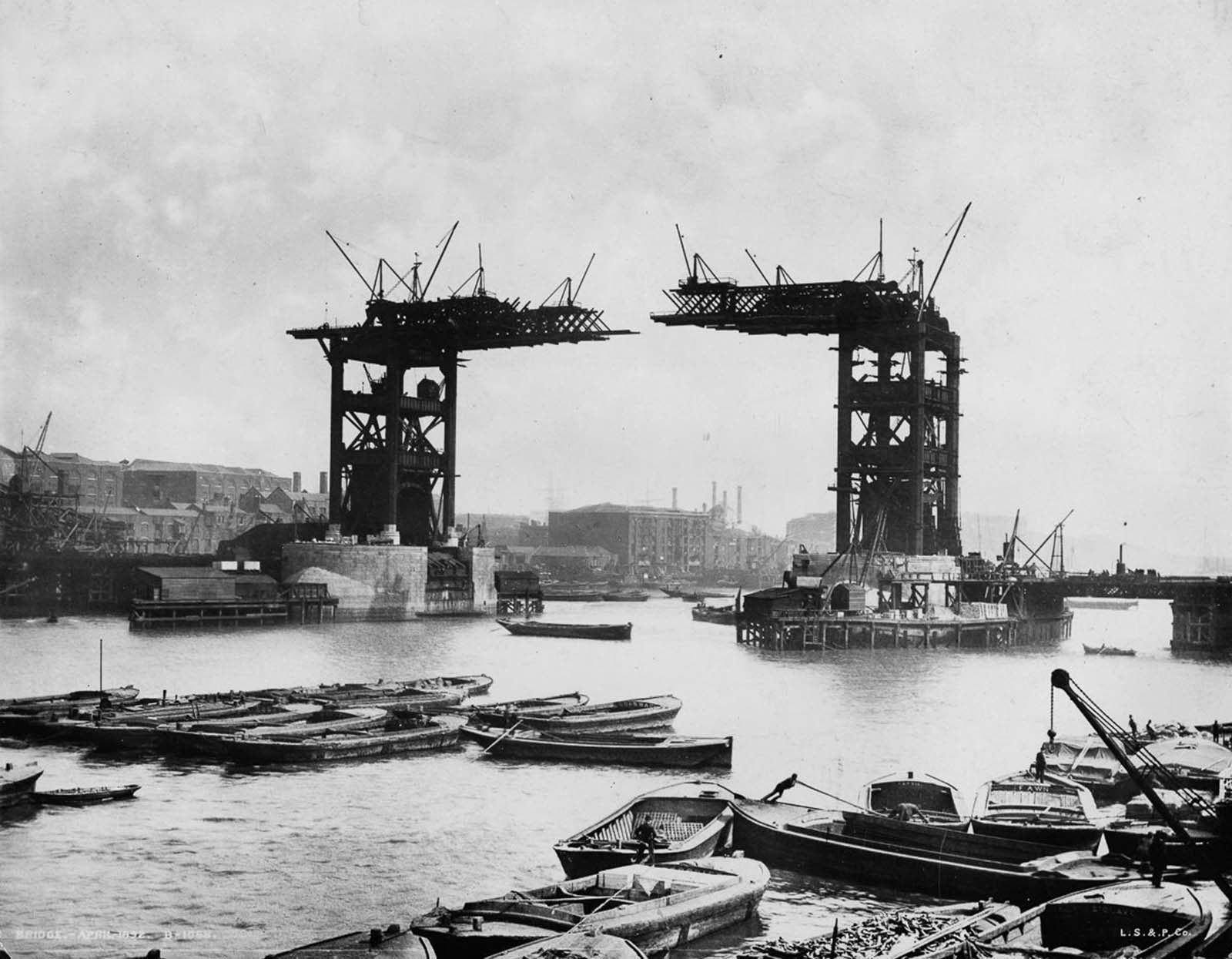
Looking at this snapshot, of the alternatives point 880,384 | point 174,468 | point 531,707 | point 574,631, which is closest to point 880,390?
point 880,384

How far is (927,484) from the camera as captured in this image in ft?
255

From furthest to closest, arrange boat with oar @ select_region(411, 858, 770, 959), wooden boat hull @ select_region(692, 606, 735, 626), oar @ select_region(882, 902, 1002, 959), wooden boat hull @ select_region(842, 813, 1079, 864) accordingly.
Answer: wooden boat hull @ select_region(692, 606, 735, 626) → wooden boat hull @ select_region(842, 813, 1079, 864) → boat with oar @ select_region(411, 858, 770, 959) → oar @ select_region(882, 902, 1002, 959)

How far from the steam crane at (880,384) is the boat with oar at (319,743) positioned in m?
40.3

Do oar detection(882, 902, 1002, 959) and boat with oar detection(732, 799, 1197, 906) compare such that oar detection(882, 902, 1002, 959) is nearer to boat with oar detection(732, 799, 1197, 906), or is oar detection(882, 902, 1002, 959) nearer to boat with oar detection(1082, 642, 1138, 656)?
boat with oar detection(732, 799, 1197, 906)

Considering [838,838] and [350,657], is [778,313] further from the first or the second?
[838,838]

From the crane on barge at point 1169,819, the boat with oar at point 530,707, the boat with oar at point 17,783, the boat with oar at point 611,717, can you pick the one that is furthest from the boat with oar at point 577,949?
the boat with oar at point 530,707

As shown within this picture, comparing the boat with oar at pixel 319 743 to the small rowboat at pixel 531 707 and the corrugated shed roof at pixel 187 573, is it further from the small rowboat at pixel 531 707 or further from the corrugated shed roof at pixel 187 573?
the corrugated shed roof at pixel 187 573

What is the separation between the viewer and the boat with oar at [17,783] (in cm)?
2416

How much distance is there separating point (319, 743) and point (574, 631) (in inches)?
1772

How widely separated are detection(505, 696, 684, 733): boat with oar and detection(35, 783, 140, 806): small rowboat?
10.7 metres

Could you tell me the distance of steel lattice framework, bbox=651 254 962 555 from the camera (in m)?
69.6

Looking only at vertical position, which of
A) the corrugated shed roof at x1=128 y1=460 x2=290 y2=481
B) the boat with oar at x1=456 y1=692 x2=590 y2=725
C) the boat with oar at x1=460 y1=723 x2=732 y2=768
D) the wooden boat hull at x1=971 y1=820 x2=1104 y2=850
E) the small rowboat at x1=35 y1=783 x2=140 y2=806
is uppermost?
the corrugated shed roof at x1=128 y1=460 x2=290 y2=481

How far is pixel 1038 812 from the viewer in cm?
2188

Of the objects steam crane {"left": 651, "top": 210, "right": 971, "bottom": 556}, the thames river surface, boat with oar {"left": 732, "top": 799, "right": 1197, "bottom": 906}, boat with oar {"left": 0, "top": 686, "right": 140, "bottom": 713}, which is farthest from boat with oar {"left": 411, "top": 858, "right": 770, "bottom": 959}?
steam crane {"left": 651, "top": 210, "right": 971, "bottom": 556}
